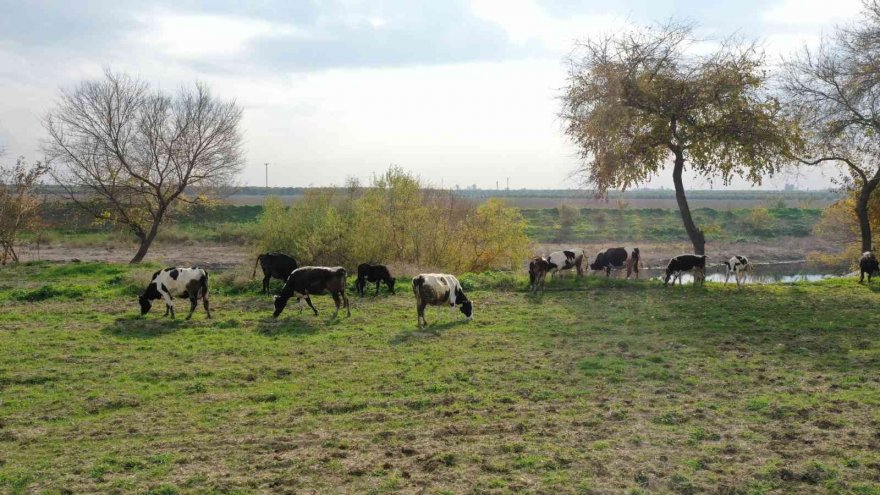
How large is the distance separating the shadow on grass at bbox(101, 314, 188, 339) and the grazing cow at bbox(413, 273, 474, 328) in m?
5.44

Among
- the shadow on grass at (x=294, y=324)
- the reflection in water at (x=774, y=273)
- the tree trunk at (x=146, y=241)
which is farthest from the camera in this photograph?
the reflection in water at (x=774, y=273)

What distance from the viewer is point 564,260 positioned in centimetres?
2417

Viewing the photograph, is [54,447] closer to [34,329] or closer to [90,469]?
[90,469]

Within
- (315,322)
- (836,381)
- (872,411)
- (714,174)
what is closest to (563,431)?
(872,411)

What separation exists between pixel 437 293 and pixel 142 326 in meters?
6.76

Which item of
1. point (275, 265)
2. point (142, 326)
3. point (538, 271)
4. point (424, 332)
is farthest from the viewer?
point (538, 271)

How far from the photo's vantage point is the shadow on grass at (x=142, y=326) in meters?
14.9

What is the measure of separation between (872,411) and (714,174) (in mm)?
16573

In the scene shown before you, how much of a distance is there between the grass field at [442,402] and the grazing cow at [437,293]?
21.4 inches

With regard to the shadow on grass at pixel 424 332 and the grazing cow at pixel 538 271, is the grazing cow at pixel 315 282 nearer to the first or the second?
the shadow on grass at pixel 424 332

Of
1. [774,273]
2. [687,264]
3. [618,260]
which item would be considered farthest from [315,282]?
[774,273]

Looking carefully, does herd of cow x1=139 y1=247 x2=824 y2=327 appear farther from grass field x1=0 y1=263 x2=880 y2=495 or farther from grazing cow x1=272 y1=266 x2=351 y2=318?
grass field x1=0 y1=263 x2=880 y2=495

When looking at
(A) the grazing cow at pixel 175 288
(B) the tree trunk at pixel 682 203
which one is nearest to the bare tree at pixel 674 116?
(B) the tree trunk at pixel 682 203

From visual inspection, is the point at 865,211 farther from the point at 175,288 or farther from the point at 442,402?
the point at 175,288
